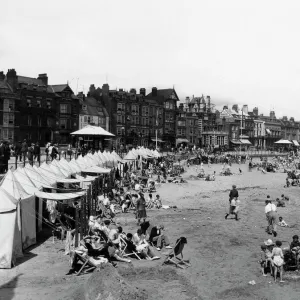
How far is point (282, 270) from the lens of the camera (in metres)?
12.0

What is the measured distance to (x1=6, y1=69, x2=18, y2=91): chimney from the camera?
57500mm

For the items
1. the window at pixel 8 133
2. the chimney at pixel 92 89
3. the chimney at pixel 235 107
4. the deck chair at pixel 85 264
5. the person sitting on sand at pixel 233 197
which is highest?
the chimney at pixel 235 107

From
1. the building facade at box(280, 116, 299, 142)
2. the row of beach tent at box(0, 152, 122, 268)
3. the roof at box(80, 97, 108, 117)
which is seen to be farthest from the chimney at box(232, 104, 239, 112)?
the row of beach tent at box(0, 152, 122, 268)

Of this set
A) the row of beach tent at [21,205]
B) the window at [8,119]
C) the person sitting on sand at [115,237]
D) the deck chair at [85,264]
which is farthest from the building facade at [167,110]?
the deck chair at [85,264]

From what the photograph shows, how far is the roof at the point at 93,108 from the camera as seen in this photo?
6949 cm

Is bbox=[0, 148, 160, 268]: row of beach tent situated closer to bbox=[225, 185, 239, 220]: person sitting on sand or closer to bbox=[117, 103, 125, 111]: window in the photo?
bbox=[225, 185, 239, 220]: person sitting on sand

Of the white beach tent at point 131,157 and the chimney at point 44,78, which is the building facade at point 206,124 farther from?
the white beach tent at point 131,157

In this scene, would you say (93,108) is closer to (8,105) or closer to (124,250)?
(8,105)

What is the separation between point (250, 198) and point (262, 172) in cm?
2472

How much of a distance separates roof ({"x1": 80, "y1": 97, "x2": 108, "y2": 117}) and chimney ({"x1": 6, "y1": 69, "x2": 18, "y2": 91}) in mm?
13090

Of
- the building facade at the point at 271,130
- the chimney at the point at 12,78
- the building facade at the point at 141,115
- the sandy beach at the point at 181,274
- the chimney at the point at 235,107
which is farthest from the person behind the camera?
the building facade at the point at 271,130

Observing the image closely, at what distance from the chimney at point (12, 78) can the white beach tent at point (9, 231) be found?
47.9m

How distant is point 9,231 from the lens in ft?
Answer: 41.3

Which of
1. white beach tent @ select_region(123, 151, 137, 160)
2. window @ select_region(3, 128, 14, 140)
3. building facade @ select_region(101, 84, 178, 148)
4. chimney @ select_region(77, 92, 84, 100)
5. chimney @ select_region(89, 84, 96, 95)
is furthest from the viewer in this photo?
chimney @ select_region(89, 84, 96, 95)
